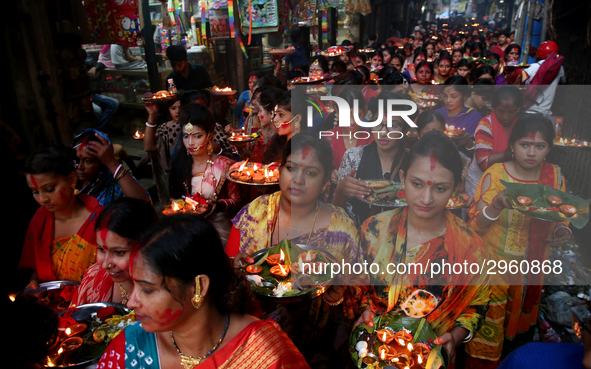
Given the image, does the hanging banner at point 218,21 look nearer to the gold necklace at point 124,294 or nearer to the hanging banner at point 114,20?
the hanging banner at point 114,20

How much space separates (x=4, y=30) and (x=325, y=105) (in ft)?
12.7

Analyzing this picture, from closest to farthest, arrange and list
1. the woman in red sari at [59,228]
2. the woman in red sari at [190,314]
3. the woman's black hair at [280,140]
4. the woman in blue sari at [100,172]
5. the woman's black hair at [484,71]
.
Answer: the woman in red sari at [190,314], the woman in red sari at [59,228], the woman in blue sari at [100,172], the woman's black hair at [280,140], the woman's black hair at [484,71]

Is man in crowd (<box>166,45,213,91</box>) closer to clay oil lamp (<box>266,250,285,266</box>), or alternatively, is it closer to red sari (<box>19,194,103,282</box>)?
red sari (<box>19,194,103,282</box>)

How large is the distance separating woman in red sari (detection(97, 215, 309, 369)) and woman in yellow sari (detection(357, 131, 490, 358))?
2.54 feet

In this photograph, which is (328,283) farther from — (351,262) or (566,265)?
(566,265)

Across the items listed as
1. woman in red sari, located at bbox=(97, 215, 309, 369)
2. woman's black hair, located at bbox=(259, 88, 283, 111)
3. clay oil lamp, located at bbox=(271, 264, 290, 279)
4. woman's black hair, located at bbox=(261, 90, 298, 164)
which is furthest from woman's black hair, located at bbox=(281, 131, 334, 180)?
woman's black hair, located at bbox=(259, 88, 283, 111)

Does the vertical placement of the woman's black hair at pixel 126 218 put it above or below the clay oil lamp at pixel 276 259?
above

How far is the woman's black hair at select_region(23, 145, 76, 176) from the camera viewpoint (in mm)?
2650

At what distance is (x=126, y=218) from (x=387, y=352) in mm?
1601

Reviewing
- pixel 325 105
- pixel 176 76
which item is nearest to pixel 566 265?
pixel 325 105

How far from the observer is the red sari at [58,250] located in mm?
2807

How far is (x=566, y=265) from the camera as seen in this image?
3422 millimetres

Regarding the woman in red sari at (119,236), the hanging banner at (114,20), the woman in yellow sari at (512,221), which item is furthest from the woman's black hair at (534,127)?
the hanging banner at (114,20)

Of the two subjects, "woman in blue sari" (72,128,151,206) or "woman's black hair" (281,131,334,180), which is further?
"woman in blue sari" (72,128,151,206)
